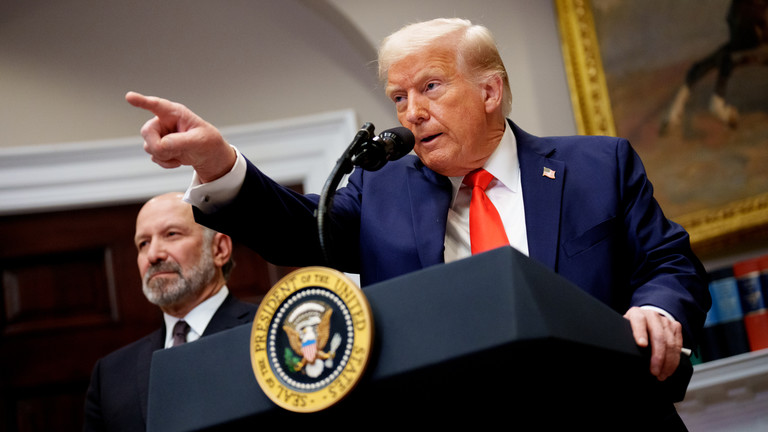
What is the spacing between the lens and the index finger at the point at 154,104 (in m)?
1.11

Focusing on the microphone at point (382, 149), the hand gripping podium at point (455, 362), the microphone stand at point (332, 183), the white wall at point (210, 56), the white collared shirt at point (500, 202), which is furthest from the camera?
the white wall at point (210, 56)

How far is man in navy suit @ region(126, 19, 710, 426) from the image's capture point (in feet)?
4.40

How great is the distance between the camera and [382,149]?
1.17m

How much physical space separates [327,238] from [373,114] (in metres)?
2.61

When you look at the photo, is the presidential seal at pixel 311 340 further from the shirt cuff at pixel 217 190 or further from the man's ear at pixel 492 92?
the man's ear at pixel 492 92

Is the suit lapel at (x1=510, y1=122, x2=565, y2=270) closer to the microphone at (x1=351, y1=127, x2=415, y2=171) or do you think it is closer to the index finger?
the microphone at (x1=351, y1=127, x2=415, y2=171)

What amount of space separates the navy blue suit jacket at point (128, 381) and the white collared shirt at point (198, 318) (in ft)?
0.09

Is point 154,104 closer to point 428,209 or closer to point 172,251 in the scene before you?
point 428,209

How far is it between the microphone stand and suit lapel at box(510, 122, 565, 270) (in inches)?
17.3

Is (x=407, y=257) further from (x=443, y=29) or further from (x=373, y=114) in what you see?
(x=373, y=114)

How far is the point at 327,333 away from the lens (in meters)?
0.86

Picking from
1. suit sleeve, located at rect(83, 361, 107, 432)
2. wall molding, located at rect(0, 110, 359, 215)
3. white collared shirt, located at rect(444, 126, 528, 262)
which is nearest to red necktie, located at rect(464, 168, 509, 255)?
white collared shirt, located at rect(444, 126, 528, 262)

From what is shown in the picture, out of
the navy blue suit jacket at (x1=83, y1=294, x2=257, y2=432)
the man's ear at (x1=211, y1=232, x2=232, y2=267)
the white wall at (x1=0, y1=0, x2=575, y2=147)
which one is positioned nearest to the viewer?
the navy blue suit jacket at (x1=83, y1=294, x2=257, y2=432)

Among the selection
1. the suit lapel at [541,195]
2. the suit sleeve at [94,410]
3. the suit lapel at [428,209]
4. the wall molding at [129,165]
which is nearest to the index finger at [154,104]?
the suit lapel at [428,209]
